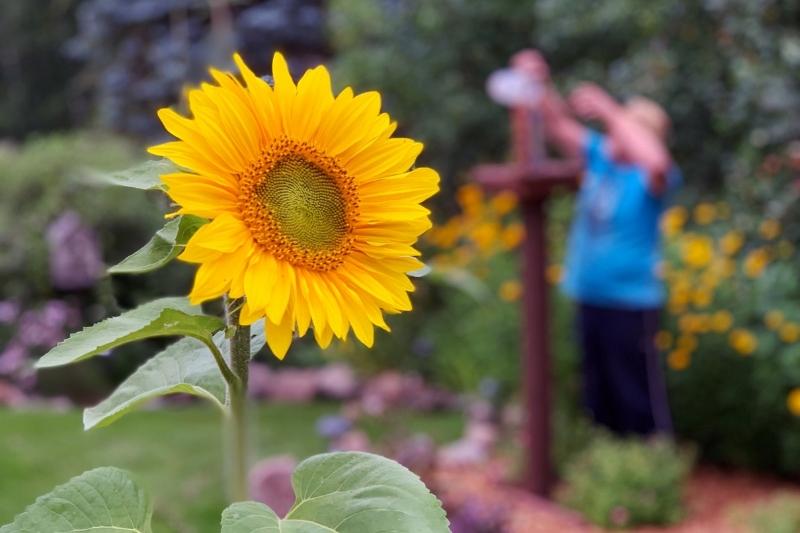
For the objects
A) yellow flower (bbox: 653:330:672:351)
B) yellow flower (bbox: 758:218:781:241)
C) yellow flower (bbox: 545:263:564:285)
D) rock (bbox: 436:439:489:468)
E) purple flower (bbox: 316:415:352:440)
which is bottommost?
rock (bbox: 436:439:489:468)

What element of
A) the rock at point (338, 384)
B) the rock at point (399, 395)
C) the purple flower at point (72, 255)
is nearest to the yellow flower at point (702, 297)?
the rock at point (399, 395)

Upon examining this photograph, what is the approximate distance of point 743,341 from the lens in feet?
14.0

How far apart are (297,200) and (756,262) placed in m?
3.38

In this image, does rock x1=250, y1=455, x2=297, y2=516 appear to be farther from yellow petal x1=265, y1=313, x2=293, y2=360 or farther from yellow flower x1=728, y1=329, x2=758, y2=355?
yellow petal x1=265, y1=313, x2=293, y2=360

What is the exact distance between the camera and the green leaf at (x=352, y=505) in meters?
0.78

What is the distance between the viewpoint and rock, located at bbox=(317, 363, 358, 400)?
20.6 feet

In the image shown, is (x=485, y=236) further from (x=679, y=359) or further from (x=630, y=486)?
(x=630, y=486)

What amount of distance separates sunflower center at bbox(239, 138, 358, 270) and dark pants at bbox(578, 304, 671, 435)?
11.6 ft

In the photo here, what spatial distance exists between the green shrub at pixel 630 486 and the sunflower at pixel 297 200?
10.6 ft

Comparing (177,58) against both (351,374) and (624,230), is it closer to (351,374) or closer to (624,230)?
(351,374)

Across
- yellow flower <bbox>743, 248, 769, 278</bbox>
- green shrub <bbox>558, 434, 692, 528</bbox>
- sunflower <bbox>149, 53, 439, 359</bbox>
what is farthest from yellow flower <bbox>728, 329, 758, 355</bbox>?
sunflower <bbox>149, 53, 439, 359</bbox>

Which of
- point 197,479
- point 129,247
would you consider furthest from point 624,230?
point 129,247

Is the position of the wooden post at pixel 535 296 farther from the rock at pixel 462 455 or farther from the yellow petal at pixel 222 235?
the yellow petal at pixel 222 235

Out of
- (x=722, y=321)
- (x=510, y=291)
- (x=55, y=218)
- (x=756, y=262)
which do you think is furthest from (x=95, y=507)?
(x=55, y=218)
